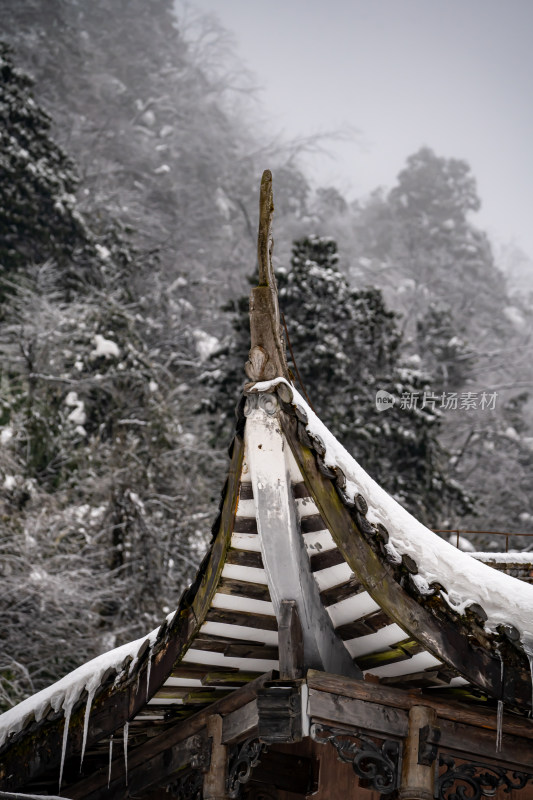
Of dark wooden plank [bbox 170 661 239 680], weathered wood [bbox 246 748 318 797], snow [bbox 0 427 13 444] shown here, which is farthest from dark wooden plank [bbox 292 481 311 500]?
snow [bbox 0 427 13 444]

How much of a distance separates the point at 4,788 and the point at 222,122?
33375 mm

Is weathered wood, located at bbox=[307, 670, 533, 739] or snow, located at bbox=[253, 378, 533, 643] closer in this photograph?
snow, located at bbox=[253, 378, 533, 643]

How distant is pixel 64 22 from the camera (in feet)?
107

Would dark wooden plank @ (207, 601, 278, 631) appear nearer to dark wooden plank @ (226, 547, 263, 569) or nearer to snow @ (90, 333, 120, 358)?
dark wooden plank @ (226, 547, 263, 569)

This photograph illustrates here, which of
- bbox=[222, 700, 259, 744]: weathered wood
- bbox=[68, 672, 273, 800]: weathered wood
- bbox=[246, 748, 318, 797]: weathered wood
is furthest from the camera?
bbox=[246, 748, 318, 797]: weathered wood

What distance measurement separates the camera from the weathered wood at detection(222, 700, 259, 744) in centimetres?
450

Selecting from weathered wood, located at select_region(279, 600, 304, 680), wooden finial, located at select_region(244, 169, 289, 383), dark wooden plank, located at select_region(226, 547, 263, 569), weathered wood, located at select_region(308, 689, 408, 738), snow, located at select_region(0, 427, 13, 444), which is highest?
snow, located at select_region(0, 427, 13, 444)

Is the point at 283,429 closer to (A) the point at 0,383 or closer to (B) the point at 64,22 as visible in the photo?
(A) the point at 0,383

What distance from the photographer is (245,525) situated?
4.07 m

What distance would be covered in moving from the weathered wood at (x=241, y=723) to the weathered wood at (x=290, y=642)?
484mm

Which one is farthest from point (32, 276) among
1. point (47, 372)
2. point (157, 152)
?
point (157, 152)

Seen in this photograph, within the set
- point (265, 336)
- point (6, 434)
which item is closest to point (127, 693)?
point (265, 336)

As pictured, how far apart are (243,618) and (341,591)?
0.48m

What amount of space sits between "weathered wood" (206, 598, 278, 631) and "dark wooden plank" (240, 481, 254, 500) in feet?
2.01
